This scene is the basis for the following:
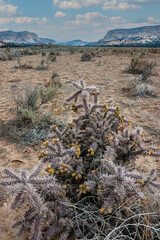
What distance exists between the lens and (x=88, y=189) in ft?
5.02

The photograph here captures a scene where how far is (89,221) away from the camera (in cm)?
162

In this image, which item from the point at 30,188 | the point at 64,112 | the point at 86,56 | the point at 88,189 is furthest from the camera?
the point at 86,56

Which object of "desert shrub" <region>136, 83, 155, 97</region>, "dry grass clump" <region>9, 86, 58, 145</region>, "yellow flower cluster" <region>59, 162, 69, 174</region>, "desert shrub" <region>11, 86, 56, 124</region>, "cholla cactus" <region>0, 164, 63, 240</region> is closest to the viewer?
"cholla cactus" <region>0, 164, 63, 240</region>

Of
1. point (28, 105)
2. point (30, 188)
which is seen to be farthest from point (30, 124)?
point (30, 188)

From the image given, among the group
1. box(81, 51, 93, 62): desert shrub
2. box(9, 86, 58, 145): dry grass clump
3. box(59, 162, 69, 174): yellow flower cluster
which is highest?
box(81, 51, 93, 62): desert shrub

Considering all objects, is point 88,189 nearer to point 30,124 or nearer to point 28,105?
point 30,124

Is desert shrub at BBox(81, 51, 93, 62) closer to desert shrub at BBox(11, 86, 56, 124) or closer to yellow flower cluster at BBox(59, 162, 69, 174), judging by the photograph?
desert shrub at BBox(11, 86, 56, 124)

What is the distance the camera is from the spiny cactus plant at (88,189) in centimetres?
133

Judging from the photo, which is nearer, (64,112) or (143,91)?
(64,112)

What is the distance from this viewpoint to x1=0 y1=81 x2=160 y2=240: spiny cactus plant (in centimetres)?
133

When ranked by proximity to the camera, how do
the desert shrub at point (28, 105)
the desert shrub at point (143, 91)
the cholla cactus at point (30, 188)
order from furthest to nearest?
the desert shrub at point (143, 91) < the desert shrub at point (28, 105) < the cholla cactus at point (30, 188)

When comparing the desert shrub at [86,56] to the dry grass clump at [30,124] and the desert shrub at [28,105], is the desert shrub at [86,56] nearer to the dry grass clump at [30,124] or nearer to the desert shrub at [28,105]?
the desert shrub at [28,105]

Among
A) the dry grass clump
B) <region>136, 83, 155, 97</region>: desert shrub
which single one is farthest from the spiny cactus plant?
<region>136, 83, 155, 97</region>: desert shrub

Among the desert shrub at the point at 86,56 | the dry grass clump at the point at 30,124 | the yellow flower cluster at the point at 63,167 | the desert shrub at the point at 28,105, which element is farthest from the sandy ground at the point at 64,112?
the desert shrub at the point at 86,56
